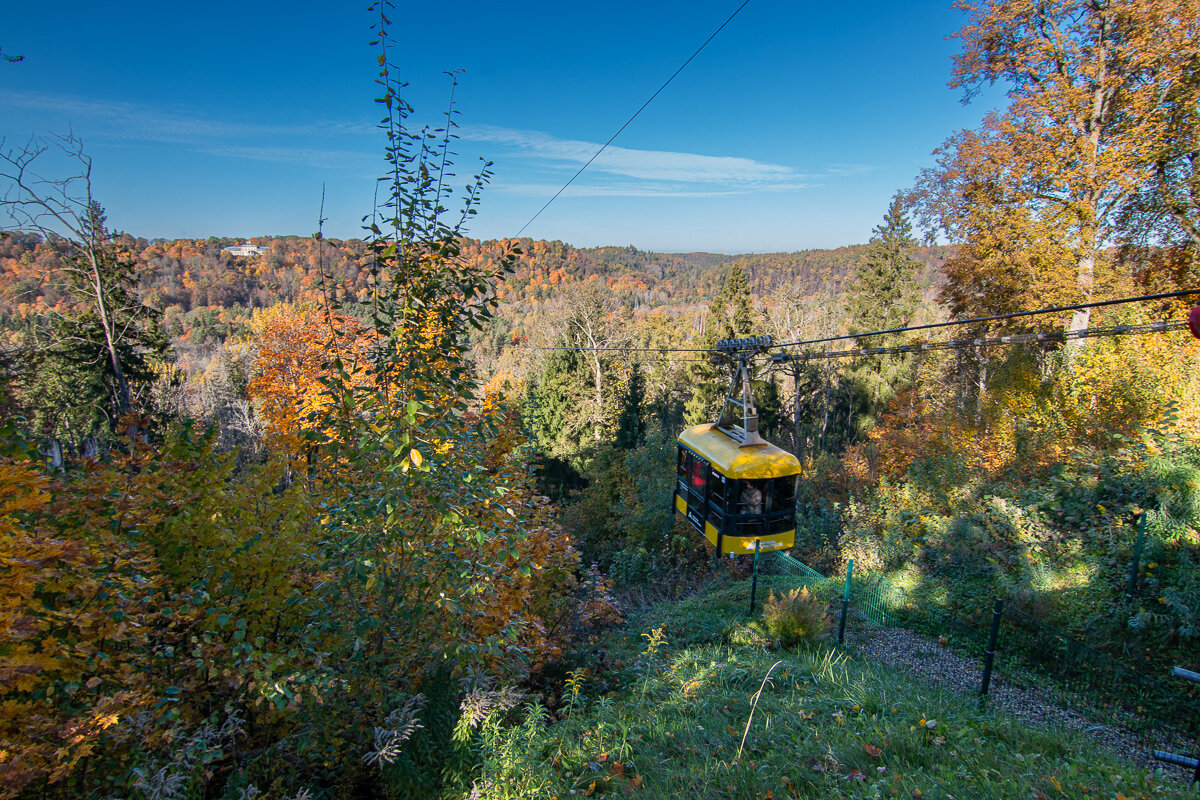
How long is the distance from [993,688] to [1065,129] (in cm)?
1435

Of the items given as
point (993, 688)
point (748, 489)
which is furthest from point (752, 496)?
point (993, 688)

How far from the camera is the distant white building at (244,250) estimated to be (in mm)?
74188

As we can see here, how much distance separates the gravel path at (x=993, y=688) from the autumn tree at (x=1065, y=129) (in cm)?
1107

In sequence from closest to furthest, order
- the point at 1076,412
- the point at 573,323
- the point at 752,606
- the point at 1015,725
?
the point at 1015,725
the point at 752,606
the point at 1076,412
the point at 573,323

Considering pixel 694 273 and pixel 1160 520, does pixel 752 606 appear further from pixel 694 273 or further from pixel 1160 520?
pixel 694 273

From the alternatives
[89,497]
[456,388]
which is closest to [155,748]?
[89,497]

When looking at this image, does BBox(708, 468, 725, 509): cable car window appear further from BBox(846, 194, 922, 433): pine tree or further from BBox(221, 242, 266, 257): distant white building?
BBox(221, 242, 266, 257): distant white building

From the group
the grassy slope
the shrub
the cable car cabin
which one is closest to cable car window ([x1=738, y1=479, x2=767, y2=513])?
the cable car cabin

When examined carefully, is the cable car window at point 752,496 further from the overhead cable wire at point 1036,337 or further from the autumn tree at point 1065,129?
the autumn tree at point 1065,129

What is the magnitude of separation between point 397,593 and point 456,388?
5.93 feet

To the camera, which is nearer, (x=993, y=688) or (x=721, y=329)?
(x=993, y=688)

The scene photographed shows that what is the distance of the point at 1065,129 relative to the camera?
13.2 meters

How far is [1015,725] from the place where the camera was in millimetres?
5188

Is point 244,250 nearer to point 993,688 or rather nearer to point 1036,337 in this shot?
point 1036,337
